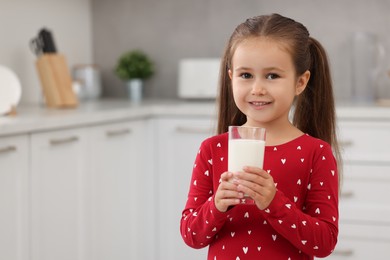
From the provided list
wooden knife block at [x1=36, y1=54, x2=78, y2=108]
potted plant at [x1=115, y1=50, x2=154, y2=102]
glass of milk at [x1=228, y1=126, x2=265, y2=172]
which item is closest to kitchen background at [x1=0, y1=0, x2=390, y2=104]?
potted plant at [x1=115, y1=50, x2=154, y2=102]

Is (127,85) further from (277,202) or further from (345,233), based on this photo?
(277,202)

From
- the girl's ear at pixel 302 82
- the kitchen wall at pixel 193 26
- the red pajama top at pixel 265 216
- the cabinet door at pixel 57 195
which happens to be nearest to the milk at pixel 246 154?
the red pajama top at pixel 265 216

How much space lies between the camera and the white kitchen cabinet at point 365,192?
3.15m

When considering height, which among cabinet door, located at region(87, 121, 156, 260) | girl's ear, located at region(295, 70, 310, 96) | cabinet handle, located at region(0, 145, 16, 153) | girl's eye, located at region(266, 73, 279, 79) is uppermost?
girl's eye, located at region(266, 73, 279, 79)

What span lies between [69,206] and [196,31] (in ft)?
5.13

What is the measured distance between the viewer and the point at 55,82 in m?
3.43

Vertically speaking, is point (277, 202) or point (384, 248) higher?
point (277, 202)

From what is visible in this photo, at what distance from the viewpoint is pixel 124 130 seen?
330 centimetres

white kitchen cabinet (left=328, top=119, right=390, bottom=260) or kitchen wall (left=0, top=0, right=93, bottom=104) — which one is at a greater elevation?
kitchen wall (left=0, top=0, right=93, bottom=104)

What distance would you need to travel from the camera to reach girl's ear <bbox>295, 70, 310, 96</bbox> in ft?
5.08

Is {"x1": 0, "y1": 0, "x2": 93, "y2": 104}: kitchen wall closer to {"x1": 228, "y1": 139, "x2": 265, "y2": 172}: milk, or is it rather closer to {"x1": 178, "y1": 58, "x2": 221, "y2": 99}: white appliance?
{"x1": 178, "y1": 58, "x2": 221, "y2": 99}: white appliance

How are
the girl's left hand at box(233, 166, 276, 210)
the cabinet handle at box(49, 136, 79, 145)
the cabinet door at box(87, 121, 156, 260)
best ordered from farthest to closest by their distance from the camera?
the cabinet door at box(87, 121, 156, 260) → the cabinet handle at box(49, 136, 79, 145) → the girl's left hand at box(233, 166, 276, 210)

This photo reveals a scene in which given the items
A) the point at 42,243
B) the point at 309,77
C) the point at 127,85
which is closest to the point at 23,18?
the point at 127,85

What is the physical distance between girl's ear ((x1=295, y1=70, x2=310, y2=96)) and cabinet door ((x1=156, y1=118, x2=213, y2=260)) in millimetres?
1900
